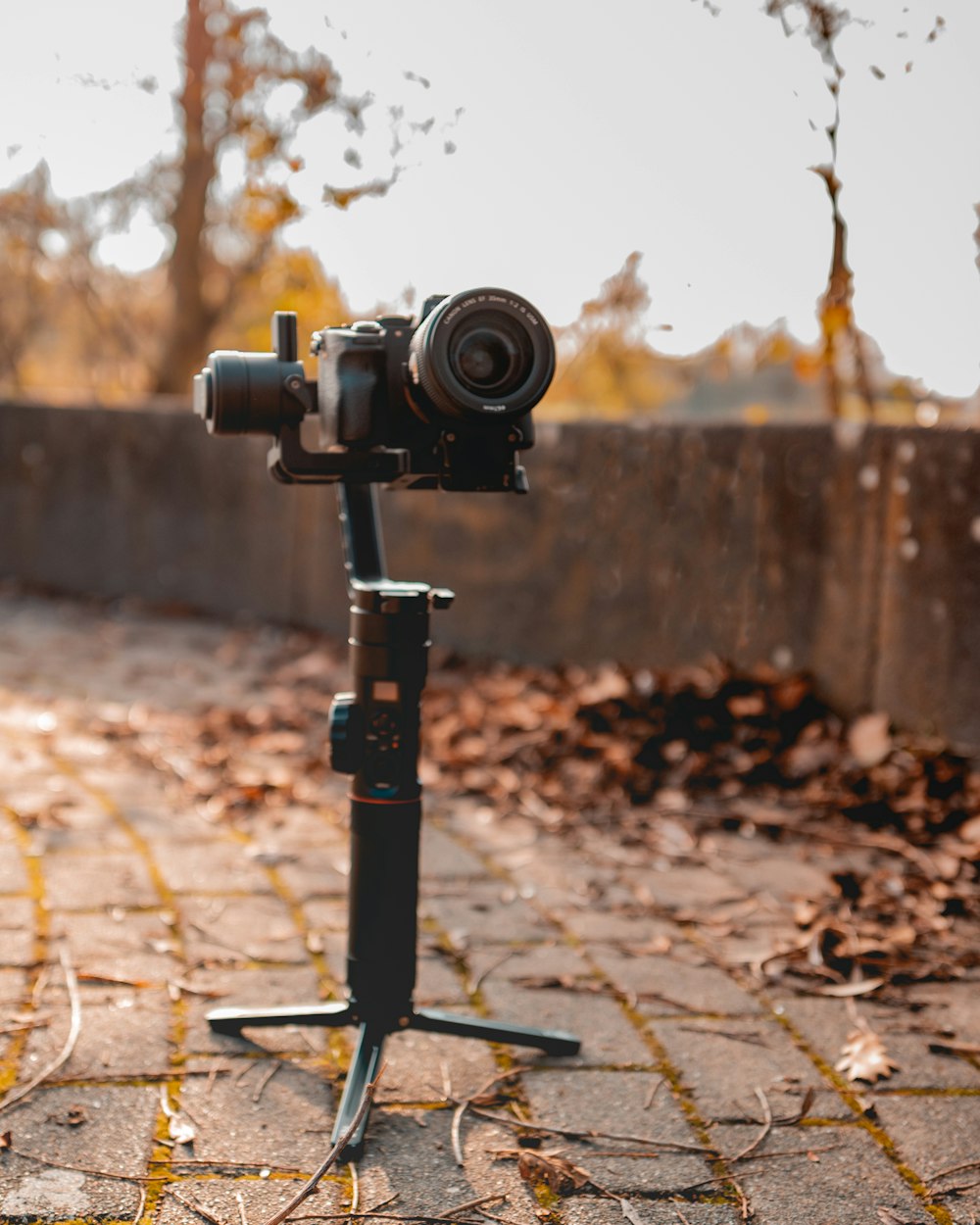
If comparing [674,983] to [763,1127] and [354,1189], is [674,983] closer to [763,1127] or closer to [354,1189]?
[763,1127]

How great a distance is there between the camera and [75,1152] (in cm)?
218

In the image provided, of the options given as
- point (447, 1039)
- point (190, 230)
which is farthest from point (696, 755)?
point (190, 230)

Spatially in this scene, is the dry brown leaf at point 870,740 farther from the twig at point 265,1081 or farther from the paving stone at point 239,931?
the twig at point 265,1081

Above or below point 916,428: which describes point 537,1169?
below

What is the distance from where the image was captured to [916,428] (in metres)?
4.52

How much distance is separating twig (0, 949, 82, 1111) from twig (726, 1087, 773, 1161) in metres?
1.21

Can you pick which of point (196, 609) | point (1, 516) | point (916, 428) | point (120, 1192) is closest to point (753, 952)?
point (120, 1192)

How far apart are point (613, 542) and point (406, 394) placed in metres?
3.51

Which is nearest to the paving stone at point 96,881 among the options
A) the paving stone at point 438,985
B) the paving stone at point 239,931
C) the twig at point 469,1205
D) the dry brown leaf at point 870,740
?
the paving stone at point 239,931

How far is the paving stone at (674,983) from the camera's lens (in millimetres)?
2906

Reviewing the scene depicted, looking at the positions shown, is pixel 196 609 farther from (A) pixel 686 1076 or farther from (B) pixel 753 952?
(A) pixel 686 1076

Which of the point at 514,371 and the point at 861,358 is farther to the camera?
the point at 861,358

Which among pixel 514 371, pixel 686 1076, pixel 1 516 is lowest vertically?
pixel 686 1076

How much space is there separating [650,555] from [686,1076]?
3.15 m
